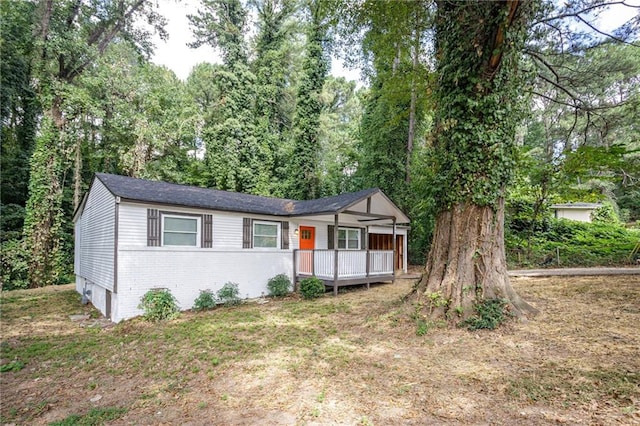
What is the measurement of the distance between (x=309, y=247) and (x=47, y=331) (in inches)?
311

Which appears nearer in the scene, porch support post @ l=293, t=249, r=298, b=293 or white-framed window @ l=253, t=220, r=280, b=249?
white-framed window @ l=253, t=220, r=280, b=249

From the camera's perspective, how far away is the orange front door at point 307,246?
11.2 meters

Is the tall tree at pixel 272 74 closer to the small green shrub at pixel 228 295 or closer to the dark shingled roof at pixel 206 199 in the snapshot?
the dark shingled roof at pixel 206 199

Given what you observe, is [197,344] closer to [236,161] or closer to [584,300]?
[584,300]

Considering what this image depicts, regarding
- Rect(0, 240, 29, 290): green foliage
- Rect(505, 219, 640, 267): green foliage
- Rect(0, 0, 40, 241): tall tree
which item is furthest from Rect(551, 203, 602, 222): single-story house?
Rect(0, 0, 40, 241): tall tree

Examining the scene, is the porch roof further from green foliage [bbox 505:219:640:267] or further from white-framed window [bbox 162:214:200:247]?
green foliage [bbox 505:219:640:267]

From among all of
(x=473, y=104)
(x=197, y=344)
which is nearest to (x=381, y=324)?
(x=197, y=344)

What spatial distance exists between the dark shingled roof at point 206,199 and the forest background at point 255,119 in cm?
379

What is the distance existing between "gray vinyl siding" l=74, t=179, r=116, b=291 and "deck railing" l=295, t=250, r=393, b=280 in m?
5.78

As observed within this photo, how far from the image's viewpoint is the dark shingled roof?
8.34m

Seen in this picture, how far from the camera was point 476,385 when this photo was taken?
3.77 m

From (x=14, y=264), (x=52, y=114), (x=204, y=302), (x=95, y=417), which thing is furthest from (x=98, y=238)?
(x=52, y=114)

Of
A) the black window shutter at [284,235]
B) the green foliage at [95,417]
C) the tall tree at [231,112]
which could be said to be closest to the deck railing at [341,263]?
the black window shutter at [284,235]

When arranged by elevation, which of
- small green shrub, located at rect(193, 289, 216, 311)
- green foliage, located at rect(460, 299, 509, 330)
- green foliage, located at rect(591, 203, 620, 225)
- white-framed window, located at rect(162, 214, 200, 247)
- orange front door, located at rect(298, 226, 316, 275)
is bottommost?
small green shrub, located at rect(193, 289, 216, 311)
